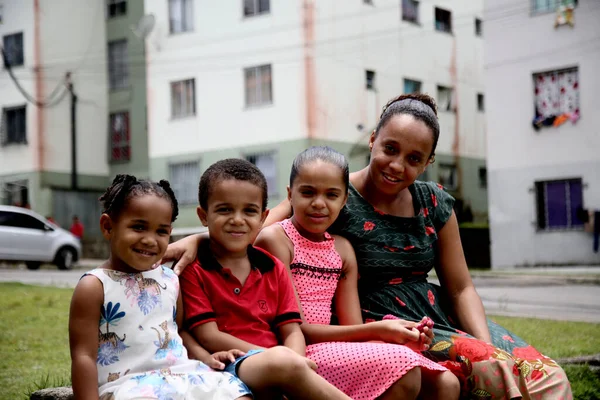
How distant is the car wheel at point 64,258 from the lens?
61.2ft

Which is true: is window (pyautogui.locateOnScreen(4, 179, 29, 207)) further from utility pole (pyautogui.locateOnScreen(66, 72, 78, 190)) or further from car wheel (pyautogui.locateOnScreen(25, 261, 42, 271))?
car wheel (pyautogui.locateOnScreen(25, 261, 42, 271))

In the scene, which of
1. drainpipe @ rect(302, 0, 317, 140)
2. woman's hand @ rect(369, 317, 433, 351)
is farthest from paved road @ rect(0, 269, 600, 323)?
drainpipe @ rect(302, 0, 317, 140)

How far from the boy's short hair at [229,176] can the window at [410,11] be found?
2024 cm

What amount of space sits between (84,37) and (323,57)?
9.41 m

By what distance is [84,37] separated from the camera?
2494cm

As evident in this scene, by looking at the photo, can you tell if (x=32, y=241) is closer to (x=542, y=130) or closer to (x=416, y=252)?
(x=542, y=130)

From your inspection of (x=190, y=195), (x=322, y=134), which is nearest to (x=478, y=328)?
(x=322, y=134)

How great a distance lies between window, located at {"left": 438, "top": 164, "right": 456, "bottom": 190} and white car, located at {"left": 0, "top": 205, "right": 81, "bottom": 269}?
434 inches

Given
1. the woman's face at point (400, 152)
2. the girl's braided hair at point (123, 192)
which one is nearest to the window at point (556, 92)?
the woman's face at point (400, 152)

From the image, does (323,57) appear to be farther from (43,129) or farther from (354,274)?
(354,274)

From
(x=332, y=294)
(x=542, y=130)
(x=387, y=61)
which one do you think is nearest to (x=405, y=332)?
(x=332, y=294)

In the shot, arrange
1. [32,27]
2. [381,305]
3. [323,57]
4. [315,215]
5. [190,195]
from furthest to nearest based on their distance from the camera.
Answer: [32,27], [190,195], [323,57], [381,305], [315,215]

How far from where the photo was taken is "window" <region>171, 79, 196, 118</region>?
21906mm

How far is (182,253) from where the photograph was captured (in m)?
2.75
